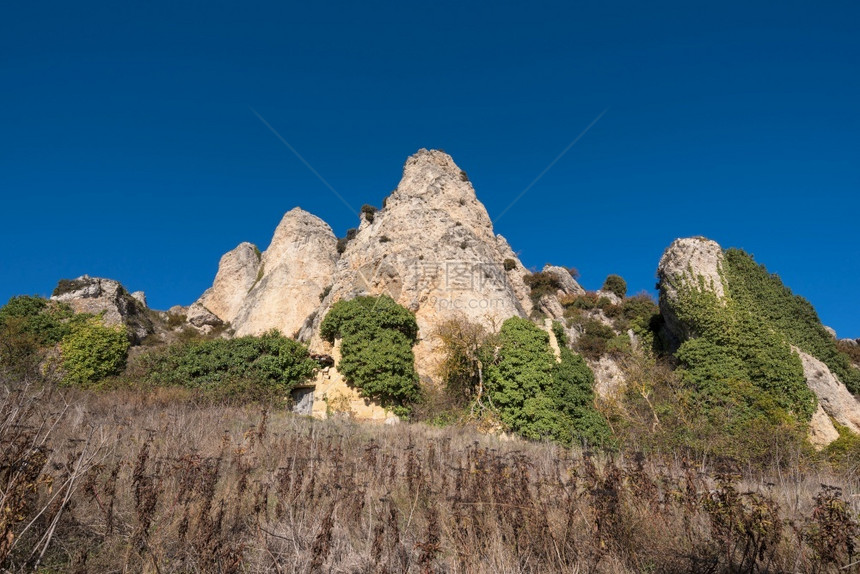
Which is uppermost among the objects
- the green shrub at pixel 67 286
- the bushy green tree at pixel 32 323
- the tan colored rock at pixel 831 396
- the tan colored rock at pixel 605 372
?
the green shrub at pixel 67 286

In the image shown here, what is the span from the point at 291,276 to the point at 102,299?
10.4 meters

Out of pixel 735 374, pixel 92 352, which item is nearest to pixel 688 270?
pixel 735 374

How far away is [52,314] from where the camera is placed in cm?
1903

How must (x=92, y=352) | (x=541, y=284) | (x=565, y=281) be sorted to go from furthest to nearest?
(x=565, y=281), (x=541, y=284), (x=92, y=352)

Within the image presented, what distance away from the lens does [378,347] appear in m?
16.5

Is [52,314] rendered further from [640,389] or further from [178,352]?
[640,389]

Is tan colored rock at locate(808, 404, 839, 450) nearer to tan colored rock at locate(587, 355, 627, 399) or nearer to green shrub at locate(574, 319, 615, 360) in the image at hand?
tan colored rock at locate(587, 355, 627, 399)

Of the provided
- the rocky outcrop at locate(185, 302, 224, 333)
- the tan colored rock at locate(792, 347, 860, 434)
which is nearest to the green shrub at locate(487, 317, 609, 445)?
the tan colored rock at locate(792, 347, 860, 434)

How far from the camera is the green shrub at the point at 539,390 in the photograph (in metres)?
15.1

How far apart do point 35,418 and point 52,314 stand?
49.5 feet

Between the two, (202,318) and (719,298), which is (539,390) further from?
(202,318)

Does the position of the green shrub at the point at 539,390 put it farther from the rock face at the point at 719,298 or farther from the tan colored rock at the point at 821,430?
the tan colored rock at the point at 821,430

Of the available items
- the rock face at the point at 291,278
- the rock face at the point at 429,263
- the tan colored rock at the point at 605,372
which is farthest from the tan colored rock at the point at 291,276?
the tan colored rock at the point at 605,372

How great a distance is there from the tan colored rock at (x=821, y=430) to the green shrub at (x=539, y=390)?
6.73 metres
